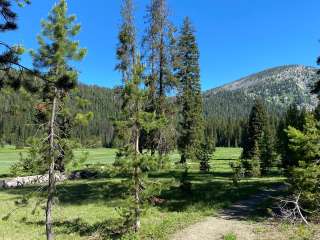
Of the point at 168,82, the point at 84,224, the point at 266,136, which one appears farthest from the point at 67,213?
the point at 266,136

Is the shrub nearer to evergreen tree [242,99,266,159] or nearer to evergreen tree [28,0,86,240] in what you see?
evergreen tree [242,99,266,159]

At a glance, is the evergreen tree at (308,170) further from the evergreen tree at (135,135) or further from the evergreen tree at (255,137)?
the evergreen tree at (255,137)

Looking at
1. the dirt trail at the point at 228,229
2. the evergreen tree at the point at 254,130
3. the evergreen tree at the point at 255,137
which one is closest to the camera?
the dirt trail at the point at 228,229

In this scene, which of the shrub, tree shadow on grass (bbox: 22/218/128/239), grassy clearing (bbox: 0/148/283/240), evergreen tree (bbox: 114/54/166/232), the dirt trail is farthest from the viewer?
the shrub

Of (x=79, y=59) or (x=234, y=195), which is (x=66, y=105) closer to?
(x=79, y=59)

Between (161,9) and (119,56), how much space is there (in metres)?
6.37

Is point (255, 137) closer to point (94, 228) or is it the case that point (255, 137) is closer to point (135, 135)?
point (94, 228)

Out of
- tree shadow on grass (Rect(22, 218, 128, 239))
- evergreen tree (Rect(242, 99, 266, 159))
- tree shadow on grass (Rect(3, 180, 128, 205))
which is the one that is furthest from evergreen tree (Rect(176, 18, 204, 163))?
tree shadow on grass (Rect(22, 218, 128, 239))

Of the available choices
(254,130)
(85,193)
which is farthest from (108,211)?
(254,130)

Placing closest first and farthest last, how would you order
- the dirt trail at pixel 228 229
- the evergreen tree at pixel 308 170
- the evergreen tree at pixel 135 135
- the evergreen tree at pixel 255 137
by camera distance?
the evergreen tree at pixel 308 170, the dirt trail at pixel 228 229, the evergreen tree at pixel 135 135, the evergreen tree at pixel 255 137

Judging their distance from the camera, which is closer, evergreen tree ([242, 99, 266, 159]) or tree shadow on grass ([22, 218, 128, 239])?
tree shadow on grass ([22, 218, 128, 239])

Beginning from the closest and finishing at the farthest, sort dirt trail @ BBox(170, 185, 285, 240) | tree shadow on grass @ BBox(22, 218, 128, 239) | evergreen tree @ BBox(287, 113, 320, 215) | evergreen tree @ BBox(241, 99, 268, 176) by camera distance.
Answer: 1. evergreen tree @ BBox(287, 113, 320, 215)
2. dirt trail @ BBox(170, 185, 285, 240)
3. tree shadow on grass @ BBox(22, 218, 128, 239)
4. evergreen tree @ BBox(241, 99, 268, 176)

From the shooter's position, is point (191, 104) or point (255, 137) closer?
point (255, 137)

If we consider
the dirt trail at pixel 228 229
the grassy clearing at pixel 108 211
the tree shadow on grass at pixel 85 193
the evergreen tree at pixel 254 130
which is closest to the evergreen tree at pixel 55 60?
the grassy clearing at pixel 108 211
